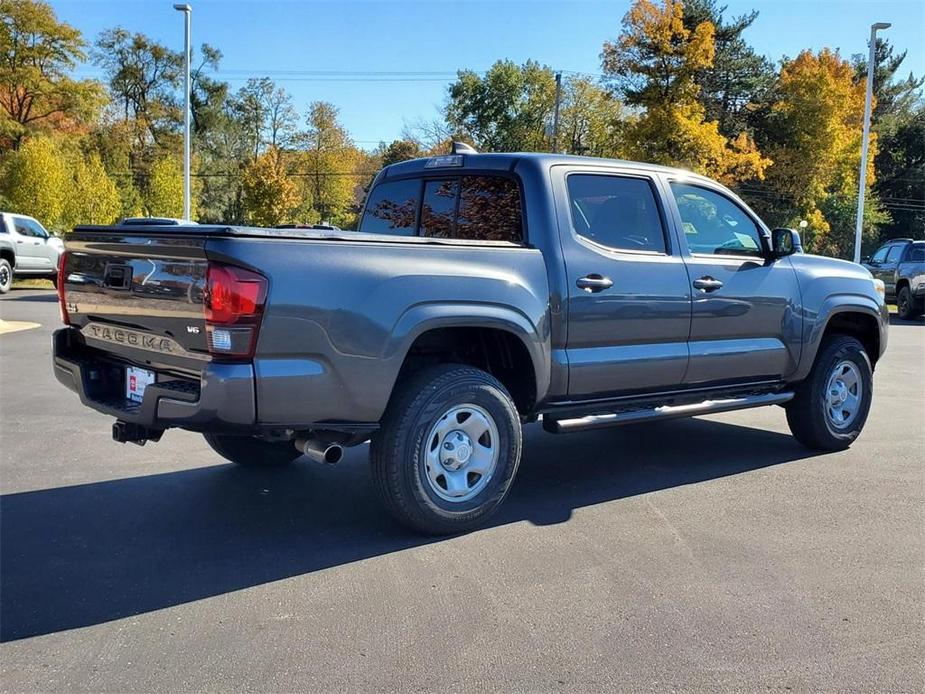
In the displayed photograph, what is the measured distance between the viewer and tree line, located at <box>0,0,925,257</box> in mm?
30312

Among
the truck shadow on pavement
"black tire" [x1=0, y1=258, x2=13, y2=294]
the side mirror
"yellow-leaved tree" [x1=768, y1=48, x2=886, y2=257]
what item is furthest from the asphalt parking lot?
"yellow-leaved tree" [x1=768, y1=48, x2=886, y2=257]

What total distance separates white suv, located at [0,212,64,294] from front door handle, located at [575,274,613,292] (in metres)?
17.8

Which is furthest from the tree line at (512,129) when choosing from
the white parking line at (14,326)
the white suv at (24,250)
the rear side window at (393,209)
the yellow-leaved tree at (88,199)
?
the rear side window at (393,209)

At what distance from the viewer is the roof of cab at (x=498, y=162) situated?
4.71 m

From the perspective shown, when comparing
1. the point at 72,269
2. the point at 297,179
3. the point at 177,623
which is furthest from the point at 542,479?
the point at 297,179

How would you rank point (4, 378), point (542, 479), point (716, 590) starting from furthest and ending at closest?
1. point (4, 378)
2. point (542, 479)
3. point (716, 590)

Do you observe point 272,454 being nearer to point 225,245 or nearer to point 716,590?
point 225,245

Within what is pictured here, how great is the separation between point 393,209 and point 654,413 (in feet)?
7.14

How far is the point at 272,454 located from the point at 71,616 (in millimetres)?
2178

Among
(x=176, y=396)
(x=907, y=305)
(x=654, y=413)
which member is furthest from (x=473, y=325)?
(x=907, y=305)

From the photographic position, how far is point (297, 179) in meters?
50.7

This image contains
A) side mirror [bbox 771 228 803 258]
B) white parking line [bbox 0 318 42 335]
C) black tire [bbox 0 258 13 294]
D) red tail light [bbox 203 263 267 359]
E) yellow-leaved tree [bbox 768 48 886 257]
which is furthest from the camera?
yellow-leaved tree [bbox 768 48 886 257]

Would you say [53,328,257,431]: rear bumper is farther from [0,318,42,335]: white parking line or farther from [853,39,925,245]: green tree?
[853,39,925,245]: green tree

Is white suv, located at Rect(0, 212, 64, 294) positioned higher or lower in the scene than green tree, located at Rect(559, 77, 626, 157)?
lower
